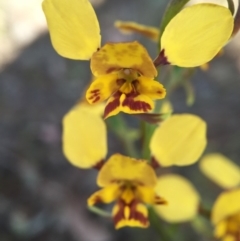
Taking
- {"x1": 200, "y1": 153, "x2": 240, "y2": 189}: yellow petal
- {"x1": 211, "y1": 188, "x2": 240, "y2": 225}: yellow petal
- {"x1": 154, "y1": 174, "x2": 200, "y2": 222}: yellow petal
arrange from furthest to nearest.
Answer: {"x1": 200, "y1": 153, "x2": 240, "y2": 189}: yellow petal < {"x1": 154, "y1": 174, "x2": 200, "y2": 222}: yellow petal < {"x1": 211, "y1": 188, "x2": 240, "y2": 225}: yellow petal

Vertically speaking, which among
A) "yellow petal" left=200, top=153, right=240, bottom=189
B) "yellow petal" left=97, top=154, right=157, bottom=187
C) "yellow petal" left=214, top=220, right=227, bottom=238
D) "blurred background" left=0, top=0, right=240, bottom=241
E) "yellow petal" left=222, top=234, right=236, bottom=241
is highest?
"yellow petal" left=97, top=154, right=157, bottom=187

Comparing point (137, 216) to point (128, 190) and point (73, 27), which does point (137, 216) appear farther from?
point (73, 27)

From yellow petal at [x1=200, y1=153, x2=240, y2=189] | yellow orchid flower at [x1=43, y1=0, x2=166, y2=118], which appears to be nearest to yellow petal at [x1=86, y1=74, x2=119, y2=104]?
yellow orchid flower at [x1=43, y1=0, x2=166, y2=118]

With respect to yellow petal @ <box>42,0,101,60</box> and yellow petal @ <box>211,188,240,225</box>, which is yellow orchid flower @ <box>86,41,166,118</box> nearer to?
yellow petal @ <box>42,0,101,60</box>

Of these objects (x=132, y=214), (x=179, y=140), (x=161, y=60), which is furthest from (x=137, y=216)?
(x=161, y=60)

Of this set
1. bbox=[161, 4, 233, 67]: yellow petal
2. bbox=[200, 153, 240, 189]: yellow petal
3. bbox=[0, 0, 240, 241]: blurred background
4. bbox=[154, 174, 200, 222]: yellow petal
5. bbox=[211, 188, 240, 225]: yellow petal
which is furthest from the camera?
bbox=[0, 0, 240, 241]: blurred background

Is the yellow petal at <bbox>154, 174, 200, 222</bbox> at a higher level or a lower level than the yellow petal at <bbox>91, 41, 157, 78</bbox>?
lower

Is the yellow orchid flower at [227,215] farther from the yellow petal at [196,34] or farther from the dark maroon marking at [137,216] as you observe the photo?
the yellow petal at [196,34]
